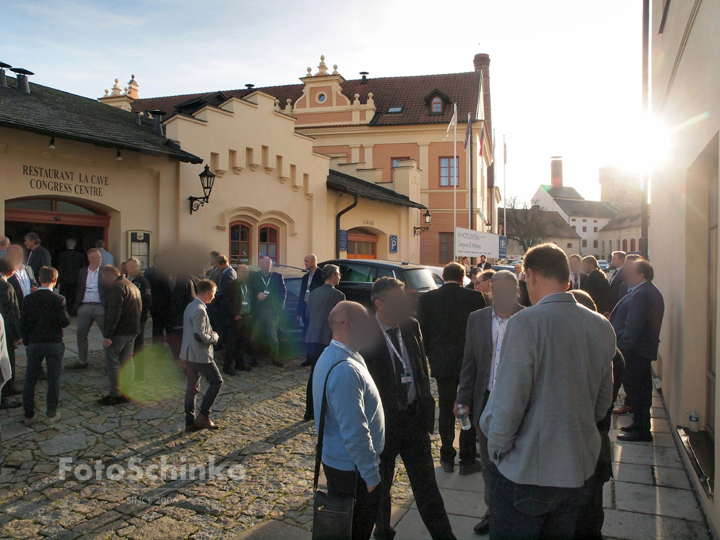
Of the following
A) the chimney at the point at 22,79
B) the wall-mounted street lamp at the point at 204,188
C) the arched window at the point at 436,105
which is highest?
the arched window at the point at 436,105

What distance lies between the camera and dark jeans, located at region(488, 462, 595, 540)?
92.4 inches

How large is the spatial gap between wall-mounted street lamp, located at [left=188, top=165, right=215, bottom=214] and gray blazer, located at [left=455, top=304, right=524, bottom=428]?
1076cm

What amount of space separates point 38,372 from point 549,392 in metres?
5.84

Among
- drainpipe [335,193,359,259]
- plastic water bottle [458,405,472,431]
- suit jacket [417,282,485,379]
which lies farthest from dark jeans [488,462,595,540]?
drainpipe [335,193,359,259]

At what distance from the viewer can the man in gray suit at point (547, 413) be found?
2309 millimetres

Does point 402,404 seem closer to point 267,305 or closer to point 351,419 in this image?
point 351,419

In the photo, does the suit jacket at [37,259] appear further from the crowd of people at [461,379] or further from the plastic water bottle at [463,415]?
→ the plastic water bottle at [463,415]

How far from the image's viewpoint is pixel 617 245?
3784 inches

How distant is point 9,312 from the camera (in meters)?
6.37

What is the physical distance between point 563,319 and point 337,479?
1.50 m

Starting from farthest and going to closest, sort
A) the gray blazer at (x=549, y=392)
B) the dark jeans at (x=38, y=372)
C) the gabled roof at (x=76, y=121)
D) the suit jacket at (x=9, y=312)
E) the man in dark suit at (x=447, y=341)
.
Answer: the gabled roof at (x=76, y=121), the suit jacket at (x=9, y=312), the dark jeans at (x=38, y=372), the man in dark suit at (x=447, y=341), the gray blazer at (x=549, y=392)

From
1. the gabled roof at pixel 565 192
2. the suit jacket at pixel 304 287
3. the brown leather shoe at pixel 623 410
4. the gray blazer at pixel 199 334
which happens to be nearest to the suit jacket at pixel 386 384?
the gray blazer at pixel 199 334

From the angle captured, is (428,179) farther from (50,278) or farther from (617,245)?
(617,245)

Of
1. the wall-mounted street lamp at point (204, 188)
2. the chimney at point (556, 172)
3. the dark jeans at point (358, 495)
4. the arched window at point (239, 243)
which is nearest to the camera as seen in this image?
Result: the dark jeans at point (358, 495)
